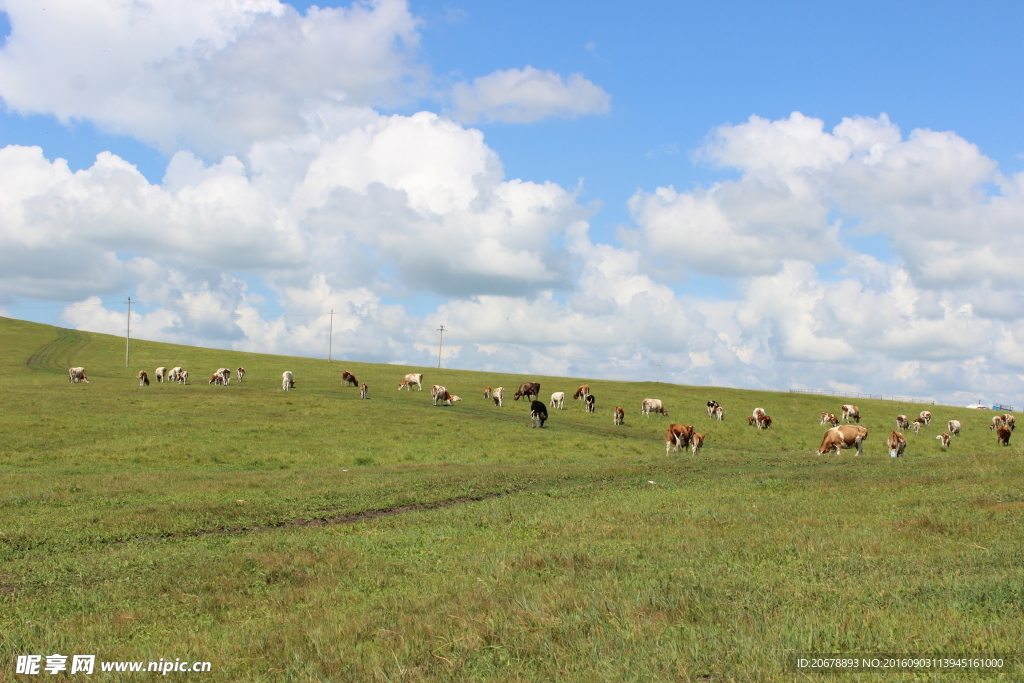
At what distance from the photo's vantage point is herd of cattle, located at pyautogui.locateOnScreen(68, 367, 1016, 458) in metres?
36.0

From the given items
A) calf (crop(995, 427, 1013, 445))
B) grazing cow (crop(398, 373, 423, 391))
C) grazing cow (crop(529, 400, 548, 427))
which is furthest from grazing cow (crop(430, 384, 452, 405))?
calf (crop(995, 427, 1013, 445))

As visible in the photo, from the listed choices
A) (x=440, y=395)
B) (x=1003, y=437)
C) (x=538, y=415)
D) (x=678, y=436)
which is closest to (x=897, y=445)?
(x=678, y=436)

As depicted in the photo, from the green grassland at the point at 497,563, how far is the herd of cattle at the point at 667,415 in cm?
507

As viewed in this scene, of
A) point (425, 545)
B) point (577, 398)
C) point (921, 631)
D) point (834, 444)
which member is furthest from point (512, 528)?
point (577, 398)

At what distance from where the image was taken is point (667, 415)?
186 ft

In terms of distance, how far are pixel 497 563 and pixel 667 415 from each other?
156ft

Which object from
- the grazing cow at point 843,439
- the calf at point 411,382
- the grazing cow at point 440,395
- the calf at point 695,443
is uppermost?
the calf at point 411,382

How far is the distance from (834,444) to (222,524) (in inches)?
1182

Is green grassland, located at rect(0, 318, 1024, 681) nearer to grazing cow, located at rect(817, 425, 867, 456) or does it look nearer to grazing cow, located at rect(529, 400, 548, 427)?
grazing cow, located at rect(817, 425, 867, 456)

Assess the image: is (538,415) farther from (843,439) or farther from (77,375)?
(77,375)

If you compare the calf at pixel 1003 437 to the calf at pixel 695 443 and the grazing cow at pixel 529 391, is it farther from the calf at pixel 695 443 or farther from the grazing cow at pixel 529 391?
the grazing cow at pixel 529 391

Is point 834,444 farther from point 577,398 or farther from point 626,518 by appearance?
point 577,398

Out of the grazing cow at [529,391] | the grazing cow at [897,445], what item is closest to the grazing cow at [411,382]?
the grazing cow at [529,391]

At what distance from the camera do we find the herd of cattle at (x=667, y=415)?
1419 inches
